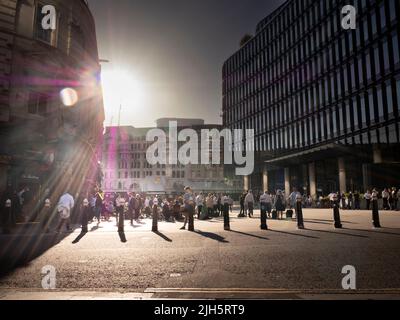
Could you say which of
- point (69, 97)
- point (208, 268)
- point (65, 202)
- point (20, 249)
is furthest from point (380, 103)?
point (20, 249)

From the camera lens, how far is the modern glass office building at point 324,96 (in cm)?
3294

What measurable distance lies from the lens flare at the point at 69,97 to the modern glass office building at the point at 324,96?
88.1 ft

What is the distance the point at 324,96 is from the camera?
42.8m

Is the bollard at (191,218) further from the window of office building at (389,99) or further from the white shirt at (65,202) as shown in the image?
the window of office building at (389,99)

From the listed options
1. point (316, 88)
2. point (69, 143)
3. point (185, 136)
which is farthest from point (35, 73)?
point (185, 136)

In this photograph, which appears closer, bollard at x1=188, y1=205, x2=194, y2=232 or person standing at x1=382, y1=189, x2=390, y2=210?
bollard at x1=188, y1=205, x2=194, y2=232

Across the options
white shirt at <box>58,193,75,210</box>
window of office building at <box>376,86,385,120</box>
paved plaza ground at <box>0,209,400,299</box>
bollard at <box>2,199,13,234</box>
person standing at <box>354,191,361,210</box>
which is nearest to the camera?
paved plaza ground at <box>0,209,400,299</box>

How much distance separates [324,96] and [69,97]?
110 ft

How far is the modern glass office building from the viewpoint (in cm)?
3294

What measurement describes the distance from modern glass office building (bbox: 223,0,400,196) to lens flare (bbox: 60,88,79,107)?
26.8m

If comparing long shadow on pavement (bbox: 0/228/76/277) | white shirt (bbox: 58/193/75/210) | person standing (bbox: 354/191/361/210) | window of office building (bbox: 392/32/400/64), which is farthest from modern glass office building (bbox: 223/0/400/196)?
long shadow on pavement (bbox: 0/228/76/277)

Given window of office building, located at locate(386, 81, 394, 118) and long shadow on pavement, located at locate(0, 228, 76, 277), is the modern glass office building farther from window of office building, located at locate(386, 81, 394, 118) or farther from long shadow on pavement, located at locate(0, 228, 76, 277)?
long shadow on pavement, located at locate(0, 228, 76, 277)
